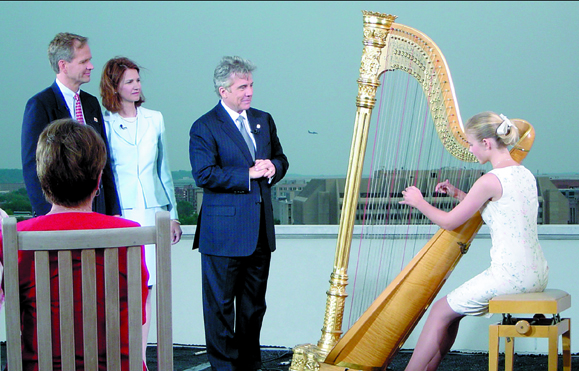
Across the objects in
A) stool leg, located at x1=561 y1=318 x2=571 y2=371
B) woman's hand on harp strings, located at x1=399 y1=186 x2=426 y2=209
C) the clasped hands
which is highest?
the clasped hands

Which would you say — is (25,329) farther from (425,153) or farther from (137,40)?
(137,40)

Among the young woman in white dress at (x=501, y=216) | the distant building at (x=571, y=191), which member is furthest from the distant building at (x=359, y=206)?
the young woman in white dress at (x=501, y=216)

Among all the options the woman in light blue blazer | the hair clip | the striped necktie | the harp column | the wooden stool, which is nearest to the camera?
the wooden stool

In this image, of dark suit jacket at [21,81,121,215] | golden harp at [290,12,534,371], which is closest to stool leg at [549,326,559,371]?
golden harp at [290,12,534,371]

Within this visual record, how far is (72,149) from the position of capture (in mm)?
1354

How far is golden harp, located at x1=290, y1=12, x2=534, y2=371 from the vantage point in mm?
2326

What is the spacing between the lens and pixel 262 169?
2596 mm

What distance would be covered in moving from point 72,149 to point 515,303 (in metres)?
1.43

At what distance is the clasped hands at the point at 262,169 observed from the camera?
8.49ft

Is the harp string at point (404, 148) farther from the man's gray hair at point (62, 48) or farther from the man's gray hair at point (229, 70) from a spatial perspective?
the man's gray hair at point (62, 48)

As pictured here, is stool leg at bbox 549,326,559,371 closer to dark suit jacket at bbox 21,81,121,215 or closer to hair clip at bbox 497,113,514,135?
hair clip at bbox 497,113,514,135

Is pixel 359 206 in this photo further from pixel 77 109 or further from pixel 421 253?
pixel 77 109

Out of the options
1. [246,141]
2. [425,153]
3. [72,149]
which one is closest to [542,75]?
[425,153]

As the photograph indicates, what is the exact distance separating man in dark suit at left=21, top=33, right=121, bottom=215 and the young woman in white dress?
1.28m
